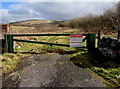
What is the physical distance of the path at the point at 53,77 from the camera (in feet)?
12.4

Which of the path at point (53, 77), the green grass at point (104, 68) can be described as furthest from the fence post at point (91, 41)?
the path at point (53, 77)

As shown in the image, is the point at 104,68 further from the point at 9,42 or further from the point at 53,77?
the point at 9,42

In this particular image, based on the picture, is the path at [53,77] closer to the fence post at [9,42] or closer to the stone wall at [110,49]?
the stone wall at [110,49]

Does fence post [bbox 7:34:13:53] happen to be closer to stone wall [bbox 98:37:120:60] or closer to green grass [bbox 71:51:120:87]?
green grass [bbox 71:51:120:87]

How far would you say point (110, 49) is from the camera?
529cm

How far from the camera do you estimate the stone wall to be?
16.8 ft

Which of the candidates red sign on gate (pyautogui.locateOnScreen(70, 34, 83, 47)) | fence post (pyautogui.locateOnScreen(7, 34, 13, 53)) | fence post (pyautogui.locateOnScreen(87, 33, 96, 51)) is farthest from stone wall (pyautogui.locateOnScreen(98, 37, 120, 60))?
fence post (pyautogui.locateOnScreen(7, 34, 13, 53))

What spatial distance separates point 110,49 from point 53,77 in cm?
269

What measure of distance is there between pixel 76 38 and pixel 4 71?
384 cm

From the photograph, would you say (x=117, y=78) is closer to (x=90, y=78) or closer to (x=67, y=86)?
(x=90, y=78)

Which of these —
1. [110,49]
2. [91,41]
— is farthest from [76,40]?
[110,49]

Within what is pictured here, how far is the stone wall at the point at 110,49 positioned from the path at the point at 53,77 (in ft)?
4.12

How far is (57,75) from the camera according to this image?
4270mm

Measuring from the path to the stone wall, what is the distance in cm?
126
